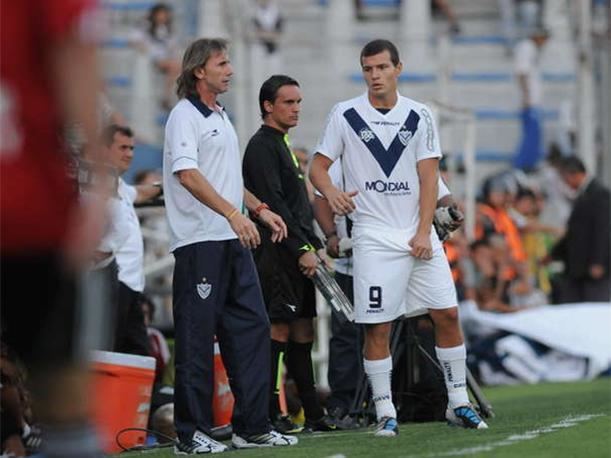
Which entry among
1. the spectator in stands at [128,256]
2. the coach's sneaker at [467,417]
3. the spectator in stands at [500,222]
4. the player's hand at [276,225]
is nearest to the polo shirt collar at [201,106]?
the player's hand at [276,225]

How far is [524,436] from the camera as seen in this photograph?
28.7ft

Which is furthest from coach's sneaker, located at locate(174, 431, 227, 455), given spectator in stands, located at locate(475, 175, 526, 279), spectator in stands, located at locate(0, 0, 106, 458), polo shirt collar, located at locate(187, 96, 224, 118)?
spectator in stands, located at locate(475, 175, 526, 279)

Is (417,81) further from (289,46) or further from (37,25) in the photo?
(37,25)

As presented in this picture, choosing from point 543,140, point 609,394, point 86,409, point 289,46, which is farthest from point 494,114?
point 86,409

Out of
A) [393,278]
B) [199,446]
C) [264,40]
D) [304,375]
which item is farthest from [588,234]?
[199,446]

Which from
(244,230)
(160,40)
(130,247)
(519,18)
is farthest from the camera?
(519,18)

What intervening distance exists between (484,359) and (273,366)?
22.4 ft

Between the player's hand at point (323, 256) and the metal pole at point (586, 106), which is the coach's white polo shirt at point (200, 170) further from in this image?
the metal pole at point (586, 106)

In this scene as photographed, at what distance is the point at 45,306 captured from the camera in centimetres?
499

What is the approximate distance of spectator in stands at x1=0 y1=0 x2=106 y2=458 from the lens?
194 inches

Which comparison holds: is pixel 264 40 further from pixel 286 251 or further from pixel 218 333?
pixel 218 333

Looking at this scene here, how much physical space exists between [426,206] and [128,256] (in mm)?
2494

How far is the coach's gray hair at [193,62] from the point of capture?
9.32 meters

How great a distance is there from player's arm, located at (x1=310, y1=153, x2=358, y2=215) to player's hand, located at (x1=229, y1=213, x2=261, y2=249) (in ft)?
2.83
